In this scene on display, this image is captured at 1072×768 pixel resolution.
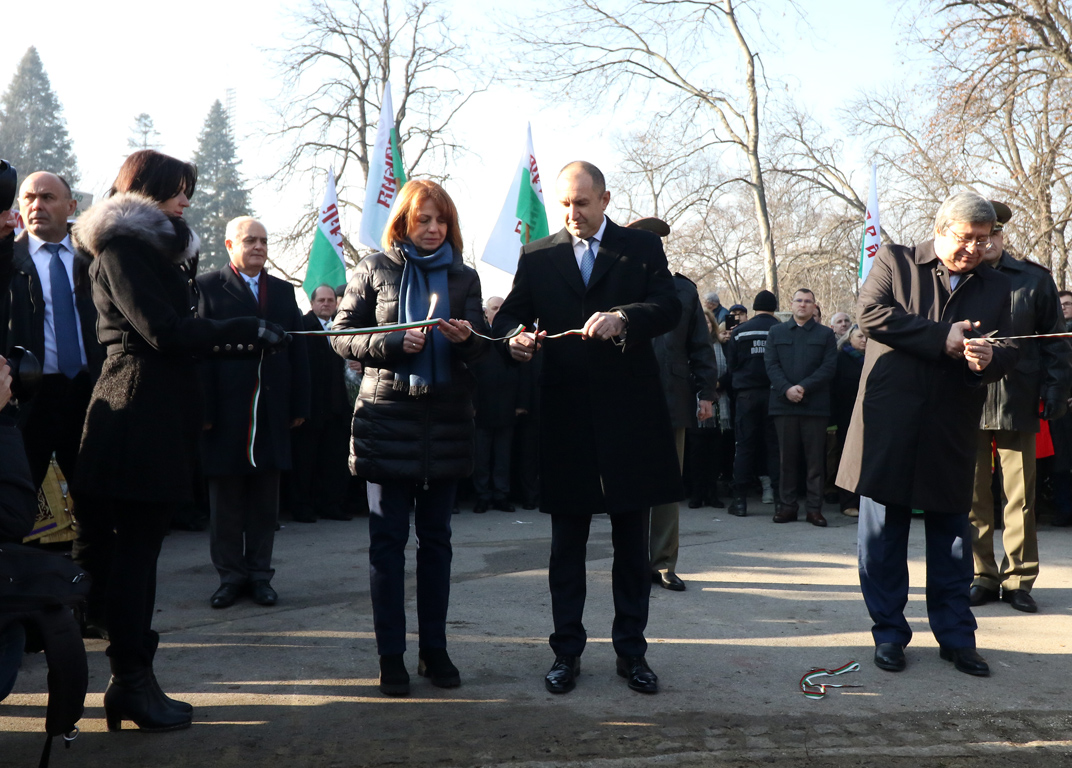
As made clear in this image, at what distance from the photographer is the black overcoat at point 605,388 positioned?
3.86m

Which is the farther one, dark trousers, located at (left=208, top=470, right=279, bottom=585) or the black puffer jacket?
dark trousers, located at (left=208, top=470, right=279, bottom=585)

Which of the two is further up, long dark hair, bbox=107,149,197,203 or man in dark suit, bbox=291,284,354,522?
long dark hair, bbox=107,149,197,203

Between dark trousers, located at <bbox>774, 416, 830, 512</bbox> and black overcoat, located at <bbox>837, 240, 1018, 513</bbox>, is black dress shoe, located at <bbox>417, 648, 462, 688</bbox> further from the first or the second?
dark trousers, located at <bbox>774, 416, 830, 512</bbox>

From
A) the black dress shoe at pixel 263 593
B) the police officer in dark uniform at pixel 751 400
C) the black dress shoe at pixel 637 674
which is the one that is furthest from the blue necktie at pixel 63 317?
the police officer in dark uniform at pixel 751 400

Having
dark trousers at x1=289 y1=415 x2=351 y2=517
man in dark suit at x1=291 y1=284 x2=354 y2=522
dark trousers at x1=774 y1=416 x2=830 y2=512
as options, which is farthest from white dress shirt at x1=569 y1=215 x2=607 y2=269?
dark trousers at x1=774 y1=416 x2=830 y2=512

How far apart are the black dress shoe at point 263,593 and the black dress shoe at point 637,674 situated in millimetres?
2235

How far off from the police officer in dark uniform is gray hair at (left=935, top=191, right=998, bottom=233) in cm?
502

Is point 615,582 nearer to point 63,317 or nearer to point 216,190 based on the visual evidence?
point 63,317

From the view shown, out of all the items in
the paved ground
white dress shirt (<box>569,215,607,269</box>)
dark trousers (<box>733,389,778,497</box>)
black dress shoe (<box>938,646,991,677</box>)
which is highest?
white dress shirt (<box>569,215,607,269</box>)

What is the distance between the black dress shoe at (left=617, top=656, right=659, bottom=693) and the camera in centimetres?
368

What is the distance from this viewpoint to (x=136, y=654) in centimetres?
326

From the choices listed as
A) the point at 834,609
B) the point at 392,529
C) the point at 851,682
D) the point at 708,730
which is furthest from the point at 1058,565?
the point at 392,529

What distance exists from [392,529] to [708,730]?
57.1 inches

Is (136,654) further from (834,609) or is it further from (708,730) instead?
(834,609)
